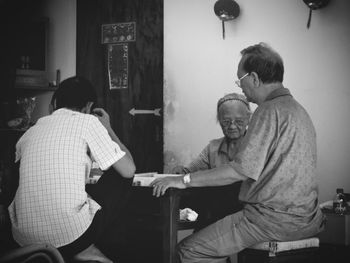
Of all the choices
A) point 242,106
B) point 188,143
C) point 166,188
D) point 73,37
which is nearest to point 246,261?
point 166,188

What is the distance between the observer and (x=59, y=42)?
5.31m

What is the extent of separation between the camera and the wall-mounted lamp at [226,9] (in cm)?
431

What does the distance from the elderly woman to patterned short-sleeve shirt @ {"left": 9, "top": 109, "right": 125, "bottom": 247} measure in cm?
84

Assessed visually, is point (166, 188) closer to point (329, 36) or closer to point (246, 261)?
point (246, 261)

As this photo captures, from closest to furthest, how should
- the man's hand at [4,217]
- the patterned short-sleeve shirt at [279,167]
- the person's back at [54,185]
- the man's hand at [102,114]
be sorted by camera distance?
the person's back at [54,185], the patterned short-sleeve shirt at [279,167], the man's hand at [4,217], the man's hand at [102,114]

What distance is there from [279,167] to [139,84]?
9.49 feet

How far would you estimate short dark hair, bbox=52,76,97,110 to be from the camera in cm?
228

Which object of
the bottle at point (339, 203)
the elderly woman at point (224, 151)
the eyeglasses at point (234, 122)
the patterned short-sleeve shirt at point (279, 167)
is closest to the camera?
the patterned short-sleeve shirt at point (279, 167)

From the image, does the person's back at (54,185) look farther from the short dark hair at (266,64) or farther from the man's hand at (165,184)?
the short dark hair at (266,64)

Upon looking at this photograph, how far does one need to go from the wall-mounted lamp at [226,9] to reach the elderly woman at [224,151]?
1262 mm

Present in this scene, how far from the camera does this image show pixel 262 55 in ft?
7.61

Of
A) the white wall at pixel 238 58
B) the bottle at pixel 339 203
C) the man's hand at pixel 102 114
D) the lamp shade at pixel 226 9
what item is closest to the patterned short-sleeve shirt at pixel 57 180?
the man's hand at pixel 102 114

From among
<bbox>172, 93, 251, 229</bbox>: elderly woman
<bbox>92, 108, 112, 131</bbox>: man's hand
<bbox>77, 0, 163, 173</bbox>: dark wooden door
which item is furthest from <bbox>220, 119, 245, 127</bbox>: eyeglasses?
<bbox>77, 0, 163, 173</bbox>: dark wooden door

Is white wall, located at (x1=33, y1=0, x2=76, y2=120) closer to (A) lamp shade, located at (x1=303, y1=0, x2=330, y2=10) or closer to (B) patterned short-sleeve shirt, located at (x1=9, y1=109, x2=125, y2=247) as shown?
(A) lamp shade, located at (x1=303, y1=0, x2=330, y2=10)
